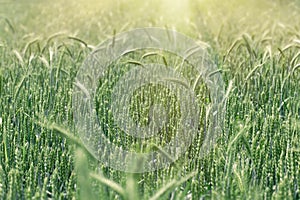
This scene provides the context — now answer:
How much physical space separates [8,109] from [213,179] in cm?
94

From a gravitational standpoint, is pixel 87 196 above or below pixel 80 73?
below

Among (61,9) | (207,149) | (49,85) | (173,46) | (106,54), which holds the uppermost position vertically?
(61,9)

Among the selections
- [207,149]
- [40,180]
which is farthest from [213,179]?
[40,180]

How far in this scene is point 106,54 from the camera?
3.05m

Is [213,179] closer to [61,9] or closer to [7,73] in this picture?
[7,73]

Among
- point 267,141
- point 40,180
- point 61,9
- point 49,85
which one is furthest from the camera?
point 61,9

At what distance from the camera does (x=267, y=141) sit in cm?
166

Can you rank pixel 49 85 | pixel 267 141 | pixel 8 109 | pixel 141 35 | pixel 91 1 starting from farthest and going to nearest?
pixel 91 1 < pixel 141 35 < pixel 49 85 < pixel 8 109 < pixel 267 141

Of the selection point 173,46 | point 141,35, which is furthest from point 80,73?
point 141,35

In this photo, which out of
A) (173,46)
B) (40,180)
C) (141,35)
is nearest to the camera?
(40,180)

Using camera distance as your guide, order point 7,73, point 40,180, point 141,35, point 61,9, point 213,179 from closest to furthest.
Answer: point 213,179, point 40,180, point 7,73, point 141,35, point 61,9

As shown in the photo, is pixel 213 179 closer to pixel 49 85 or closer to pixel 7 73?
pixel 49 85

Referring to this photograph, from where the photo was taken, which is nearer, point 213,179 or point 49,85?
point 213,179

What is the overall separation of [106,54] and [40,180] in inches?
62.7
